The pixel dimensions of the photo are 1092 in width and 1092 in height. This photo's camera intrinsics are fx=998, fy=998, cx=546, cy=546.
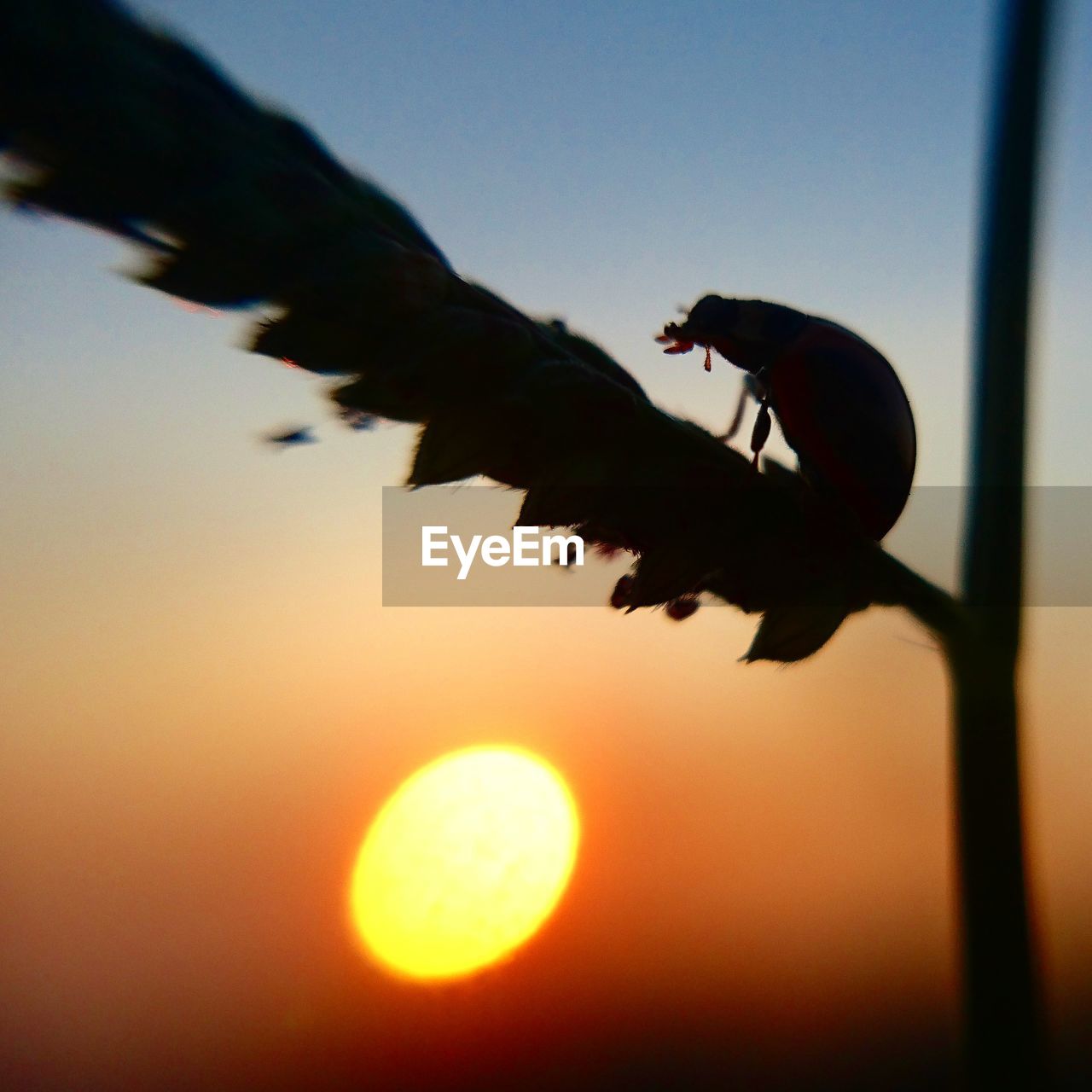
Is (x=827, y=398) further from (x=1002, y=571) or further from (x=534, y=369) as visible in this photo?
(x=534, y=369)

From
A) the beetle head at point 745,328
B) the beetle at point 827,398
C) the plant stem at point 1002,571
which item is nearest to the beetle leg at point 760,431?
the beetle at point 827,398

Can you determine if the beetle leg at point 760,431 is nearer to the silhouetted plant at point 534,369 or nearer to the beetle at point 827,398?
the beetle at point 827,398

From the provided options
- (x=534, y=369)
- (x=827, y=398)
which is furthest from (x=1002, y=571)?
(x=534, y=369)

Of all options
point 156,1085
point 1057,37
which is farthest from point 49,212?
point 156,1085

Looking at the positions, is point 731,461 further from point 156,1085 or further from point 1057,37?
point 156,1085

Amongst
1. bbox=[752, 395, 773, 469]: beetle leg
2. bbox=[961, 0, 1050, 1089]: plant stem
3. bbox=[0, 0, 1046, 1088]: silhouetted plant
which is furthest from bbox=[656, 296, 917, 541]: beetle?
bbox=[961, 0, 1050, 1089]: plant stem

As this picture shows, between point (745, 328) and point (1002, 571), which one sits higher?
point (745, 328)

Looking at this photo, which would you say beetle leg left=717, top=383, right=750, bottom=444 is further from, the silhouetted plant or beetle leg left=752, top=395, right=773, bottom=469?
the silhouetted plant
